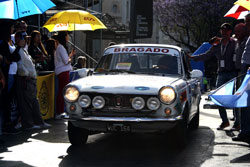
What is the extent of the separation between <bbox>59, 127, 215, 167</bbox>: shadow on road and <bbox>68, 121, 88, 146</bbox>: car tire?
10 cm

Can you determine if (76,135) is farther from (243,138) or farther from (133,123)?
(243,138)

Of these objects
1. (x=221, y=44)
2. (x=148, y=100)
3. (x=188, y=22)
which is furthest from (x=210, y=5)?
(x=148, y=100)

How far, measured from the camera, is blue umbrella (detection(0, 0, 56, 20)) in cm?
831

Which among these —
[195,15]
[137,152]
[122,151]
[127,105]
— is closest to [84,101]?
[127,105]

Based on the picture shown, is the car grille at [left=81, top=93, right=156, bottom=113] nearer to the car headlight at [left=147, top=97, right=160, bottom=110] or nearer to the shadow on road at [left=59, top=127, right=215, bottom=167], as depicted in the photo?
the car headlight at [left=147, top=97, right=160, bottom=110]

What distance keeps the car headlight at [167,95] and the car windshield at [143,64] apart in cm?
112

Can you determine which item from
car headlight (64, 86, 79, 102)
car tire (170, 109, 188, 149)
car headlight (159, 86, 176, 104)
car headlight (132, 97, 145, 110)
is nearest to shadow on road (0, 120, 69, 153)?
car headlight (64, 86, 79, 102)

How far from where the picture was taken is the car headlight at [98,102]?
7066 millimetres

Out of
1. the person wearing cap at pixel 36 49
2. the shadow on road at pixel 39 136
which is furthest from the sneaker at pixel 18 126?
the person wearing cap at pixel 36 49

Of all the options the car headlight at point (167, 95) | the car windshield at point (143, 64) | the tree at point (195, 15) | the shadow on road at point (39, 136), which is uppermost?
the tree at point (195, 15)

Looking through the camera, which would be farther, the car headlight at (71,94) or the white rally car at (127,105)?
the car headlight at (71,94)

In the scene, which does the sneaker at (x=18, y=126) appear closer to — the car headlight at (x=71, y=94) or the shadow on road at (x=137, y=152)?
the shadow on road at (x=137, y=152)

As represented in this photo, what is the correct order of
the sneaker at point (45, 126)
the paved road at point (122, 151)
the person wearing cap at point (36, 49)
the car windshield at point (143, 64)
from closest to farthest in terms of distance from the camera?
1. the paved road at point (122, 151)
2. the car windshield at point (143, 64)
3. the sneaker at point (45, 126)
4. the person wearing cap at point (36, 49)

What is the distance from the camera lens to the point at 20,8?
9.03m
